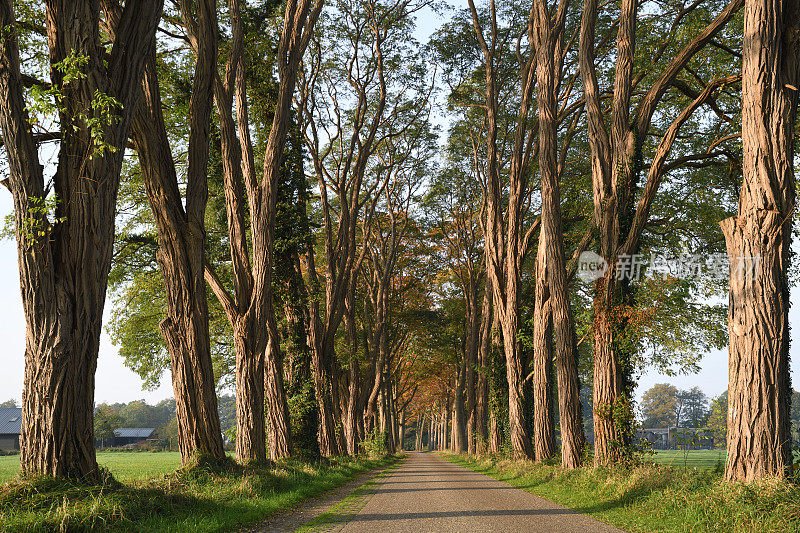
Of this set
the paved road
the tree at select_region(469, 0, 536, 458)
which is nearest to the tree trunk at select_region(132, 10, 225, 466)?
the paved road

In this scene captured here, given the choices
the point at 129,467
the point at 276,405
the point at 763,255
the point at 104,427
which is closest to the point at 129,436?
the point at 104,427

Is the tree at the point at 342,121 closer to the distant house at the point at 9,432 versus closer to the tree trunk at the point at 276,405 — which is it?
the tree trunk at the point at 276,405

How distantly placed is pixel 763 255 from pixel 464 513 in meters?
5.48

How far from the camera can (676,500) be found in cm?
775

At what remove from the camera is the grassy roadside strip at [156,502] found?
18.6 feet

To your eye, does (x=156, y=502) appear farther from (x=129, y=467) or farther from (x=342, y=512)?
(x=129, y=467)

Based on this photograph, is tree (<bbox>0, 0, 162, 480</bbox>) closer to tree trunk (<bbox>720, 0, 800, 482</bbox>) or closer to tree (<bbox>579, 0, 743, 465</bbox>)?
tree trunk (<bbox>720, 0, 800, 482</bbox>)

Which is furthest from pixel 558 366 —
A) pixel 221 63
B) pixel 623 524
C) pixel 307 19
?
pixel 221 63

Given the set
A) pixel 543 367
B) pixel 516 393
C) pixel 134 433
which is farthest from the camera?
pixel 134 433

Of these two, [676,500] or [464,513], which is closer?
[676,500]

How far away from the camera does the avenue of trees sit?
6.86 m

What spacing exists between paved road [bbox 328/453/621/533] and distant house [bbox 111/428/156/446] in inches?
2921

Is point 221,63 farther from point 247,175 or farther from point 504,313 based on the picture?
point 504,313

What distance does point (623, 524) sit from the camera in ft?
24.5
